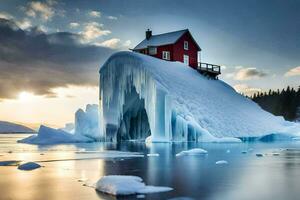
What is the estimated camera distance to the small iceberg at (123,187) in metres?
13.0

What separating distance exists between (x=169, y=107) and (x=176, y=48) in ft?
61.4

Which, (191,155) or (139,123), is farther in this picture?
(139,123)

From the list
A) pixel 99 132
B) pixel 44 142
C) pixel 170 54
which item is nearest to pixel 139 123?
pixel 99 132

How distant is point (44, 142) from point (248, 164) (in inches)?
1409

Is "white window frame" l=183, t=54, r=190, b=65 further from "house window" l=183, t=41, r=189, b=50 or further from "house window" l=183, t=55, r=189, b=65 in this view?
"house window" l=183, t=41, r=189, b=50

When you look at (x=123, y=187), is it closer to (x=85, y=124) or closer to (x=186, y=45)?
(x=85, y=124)

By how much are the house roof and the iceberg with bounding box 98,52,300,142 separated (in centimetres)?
455

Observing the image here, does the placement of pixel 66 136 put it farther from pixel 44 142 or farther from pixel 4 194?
pixel 4 194

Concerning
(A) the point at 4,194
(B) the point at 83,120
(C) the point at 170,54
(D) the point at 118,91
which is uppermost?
(C) the point at 170,54

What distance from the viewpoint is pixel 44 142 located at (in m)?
53.6

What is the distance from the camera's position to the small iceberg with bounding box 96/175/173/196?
13.0 m

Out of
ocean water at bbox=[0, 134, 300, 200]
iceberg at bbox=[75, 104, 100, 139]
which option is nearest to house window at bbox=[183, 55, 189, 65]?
iceberg at bbox=[75, 104, 100, 139]

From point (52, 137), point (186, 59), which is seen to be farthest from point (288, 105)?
point (52, 137)

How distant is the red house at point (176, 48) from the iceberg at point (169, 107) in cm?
244
